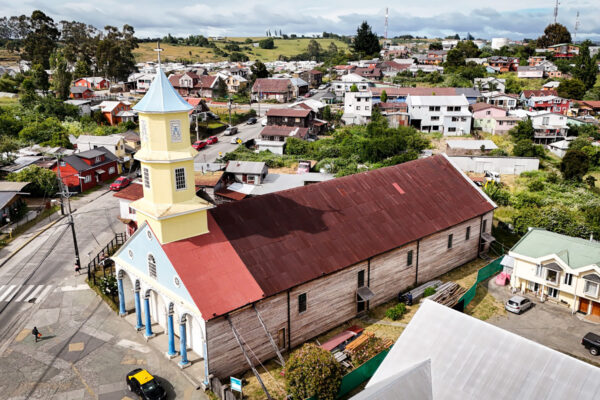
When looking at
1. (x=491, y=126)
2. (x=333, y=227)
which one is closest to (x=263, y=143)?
(x=491, y=126)

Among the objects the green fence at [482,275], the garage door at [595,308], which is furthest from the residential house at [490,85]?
the garage door at [595,308]

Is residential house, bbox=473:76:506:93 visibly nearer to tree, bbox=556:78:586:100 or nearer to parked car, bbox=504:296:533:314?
tree, bbox=556:78:586:100

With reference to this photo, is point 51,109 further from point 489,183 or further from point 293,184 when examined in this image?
point 489,183

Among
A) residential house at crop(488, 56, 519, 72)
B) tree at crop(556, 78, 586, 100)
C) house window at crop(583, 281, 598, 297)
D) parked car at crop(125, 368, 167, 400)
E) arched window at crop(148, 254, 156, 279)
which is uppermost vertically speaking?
residential house at crop(488, 56, 519, 72)

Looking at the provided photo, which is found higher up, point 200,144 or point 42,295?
point 200,144

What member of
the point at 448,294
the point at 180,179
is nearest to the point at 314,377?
the point at 180,179

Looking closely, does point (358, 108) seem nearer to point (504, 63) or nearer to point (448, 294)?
point (448, 294)

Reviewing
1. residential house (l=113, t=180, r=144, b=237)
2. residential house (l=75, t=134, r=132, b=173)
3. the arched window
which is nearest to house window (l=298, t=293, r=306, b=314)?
the arched window
